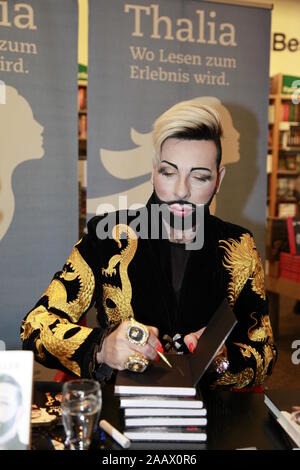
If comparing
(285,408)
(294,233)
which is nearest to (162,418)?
(285,408)

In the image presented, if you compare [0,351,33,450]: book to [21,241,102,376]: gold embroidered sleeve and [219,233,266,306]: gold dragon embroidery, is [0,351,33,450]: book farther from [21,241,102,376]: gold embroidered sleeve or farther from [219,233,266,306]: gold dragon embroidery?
[219,233,266,306]: gold dragon embroidery

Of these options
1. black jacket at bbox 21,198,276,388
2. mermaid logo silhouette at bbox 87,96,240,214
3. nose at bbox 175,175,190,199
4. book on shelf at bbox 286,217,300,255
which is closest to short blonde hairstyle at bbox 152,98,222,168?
nose at bbox 175,175,190,199

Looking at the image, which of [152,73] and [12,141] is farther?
[152,73]

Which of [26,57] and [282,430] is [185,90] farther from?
[282,430]

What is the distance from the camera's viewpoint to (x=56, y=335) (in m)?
1.40

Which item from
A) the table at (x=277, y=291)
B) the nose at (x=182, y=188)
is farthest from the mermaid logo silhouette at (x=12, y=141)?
the table at (x=277, y=291)

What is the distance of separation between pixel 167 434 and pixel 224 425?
179 millimetres

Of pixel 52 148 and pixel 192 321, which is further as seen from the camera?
pixel 52 148

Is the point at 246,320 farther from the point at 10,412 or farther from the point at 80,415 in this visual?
the point at 10,412

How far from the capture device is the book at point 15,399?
2.77 feet

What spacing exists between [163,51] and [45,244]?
1406 millimetres

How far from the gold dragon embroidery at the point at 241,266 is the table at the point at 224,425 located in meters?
0.45
